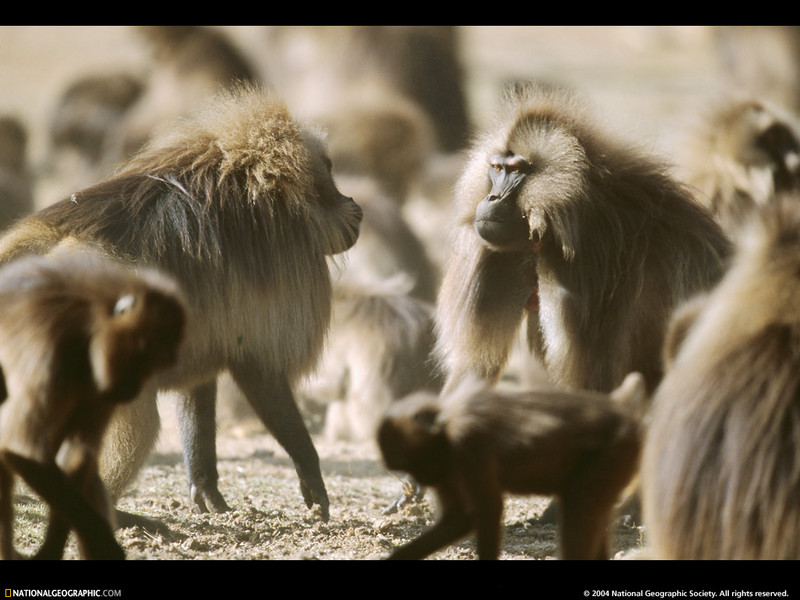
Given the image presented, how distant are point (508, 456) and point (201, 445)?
187 centimetres

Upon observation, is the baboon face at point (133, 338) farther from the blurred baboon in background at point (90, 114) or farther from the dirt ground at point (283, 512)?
the blurred baboon in background at point (90, 114)

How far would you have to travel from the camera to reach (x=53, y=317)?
8.86ft

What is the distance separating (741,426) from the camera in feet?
8.09

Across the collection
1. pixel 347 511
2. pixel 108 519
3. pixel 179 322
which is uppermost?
pixel 179 322

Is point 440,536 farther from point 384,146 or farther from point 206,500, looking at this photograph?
point 384,146

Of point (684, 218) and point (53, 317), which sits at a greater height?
point (684, 218)

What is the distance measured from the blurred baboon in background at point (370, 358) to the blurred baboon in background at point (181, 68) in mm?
3000

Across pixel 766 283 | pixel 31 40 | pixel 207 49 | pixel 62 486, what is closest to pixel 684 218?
pixel 766 283

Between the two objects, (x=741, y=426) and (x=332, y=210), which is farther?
(x=332, y=210)

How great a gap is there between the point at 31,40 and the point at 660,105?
9.37 m

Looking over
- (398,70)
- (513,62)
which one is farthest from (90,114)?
(513,62)

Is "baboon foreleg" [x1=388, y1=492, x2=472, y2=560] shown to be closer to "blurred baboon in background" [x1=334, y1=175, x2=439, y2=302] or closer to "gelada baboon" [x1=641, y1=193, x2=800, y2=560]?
"gelada baboon" [x1=641, y1=193, x2=800, y2=560]

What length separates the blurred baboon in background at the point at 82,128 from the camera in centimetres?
872

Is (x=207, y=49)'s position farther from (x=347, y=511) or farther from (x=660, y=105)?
(x=660, y=105)
